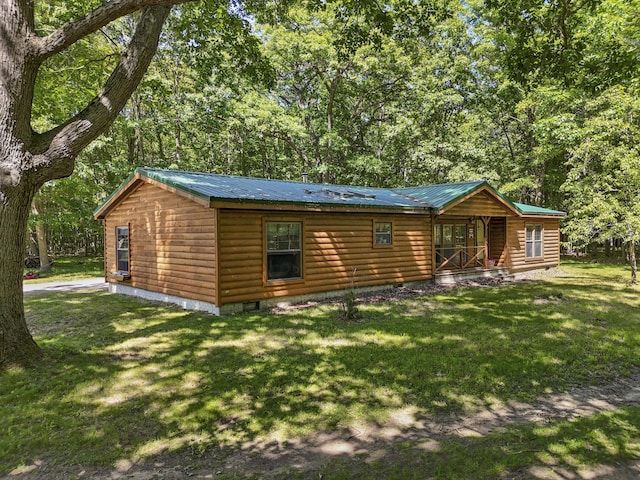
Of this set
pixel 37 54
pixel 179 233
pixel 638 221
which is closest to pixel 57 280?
pixel 179 233

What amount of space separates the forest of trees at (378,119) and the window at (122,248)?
4.19 meters

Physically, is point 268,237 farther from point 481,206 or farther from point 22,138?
point 481,206

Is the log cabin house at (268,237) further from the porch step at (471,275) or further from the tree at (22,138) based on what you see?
the tree at (22,138)

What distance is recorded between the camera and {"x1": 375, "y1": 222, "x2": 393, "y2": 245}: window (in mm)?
12841

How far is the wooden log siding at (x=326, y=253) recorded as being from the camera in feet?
30.8

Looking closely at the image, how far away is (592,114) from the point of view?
20078mm

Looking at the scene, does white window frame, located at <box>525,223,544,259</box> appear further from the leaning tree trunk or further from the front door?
the leaning tree trunk

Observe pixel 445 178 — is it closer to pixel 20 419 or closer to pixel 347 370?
pixel 347 370

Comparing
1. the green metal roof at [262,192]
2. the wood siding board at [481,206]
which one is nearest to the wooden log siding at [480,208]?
the wood siding board at [481,206]

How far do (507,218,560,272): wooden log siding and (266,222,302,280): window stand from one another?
429 inches

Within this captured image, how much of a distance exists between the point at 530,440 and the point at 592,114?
72.1 ft

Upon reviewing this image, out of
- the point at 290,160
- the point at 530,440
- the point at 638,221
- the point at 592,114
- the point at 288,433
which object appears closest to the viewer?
the point at 530,440

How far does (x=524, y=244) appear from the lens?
17938 mm

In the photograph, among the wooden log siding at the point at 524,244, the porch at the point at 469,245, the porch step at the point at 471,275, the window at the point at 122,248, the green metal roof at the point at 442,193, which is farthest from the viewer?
the wooden log siding at the point at 524,244
